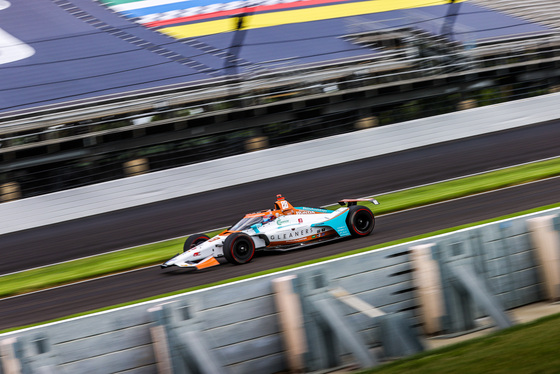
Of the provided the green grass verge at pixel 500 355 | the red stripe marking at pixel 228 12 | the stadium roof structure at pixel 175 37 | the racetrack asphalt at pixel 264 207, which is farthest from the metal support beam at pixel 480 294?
the red stripe marking at pixel 228 12

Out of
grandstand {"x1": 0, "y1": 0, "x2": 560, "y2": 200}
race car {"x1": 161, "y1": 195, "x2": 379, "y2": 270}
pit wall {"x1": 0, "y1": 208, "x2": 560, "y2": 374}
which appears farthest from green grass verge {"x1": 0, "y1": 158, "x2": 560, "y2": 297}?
pit wall {"x1": 0, "y1": 208, "x2": 560, "y2": 374}

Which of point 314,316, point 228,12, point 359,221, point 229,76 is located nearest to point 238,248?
point 359,221

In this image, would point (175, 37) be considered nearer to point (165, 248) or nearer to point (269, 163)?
point (269, 163)

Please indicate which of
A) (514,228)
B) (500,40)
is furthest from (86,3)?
(514,228)

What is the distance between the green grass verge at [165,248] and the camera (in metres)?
9.86

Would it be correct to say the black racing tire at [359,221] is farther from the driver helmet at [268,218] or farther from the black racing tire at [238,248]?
the black racing tire at [238,248]

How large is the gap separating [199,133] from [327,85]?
4345 millimetres

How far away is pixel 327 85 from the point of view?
19.8 meters

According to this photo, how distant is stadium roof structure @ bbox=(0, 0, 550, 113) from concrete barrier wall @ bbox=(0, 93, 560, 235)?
16.9 feet

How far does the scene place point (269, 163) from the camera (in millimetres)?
15945

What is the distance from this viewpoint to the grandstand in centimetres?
1703

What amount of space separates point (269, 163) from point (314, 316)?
1109 centimetres

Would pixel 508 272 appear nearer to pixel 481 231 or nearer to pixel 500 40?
pixel 481 231

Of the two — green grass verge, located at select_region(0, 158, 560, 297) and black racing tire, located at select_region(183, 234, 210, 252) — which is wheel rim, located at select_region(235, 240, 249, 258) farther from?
green grass verge, located at select_region(0, 158, 560, 297)
